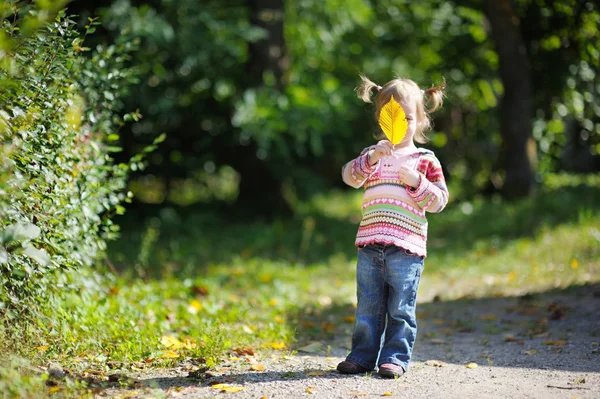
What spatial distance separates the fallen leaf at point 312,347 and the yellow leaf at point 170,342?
790 mm

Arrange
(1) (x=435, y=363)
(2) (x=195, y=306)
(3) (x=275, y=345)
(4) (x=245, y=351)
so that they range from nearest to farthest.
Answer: (1) (x=435, y=363)
(4) (x=245, y=351)
(3) (x=275, y=345)
(2) (x=195, y=306)

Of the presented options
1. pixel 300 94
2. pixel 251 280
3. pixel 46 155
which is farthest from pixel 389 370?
pixel 300 94

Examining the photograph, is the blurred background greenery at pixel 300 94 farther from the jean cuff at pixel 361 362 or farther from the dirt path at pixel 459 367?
the jean cuff at pixel 361 362

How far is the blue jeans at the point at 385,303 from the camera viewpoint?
353 centimetres

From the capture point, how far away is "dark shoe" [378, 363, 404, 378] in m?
3.50

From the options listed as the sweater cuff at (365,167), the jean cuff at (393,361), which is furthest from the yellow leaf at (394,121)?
the jean cuff at (393,361)

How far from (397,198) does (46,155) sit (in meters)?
1.84

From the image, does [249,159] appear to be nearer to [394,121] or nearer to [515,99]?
[515,99]

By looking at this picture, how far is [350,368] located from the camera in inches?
142

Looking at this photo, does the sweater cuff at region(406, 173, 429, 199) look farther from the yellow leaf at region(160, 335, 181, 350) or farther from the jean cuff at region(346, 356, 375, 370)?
the yellow leaf at region(160, 335, 181, 350)

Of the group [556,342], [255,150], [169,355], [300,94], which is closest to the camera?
[169,355]

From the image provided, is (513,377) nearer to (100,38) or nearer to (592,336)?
(592,336)

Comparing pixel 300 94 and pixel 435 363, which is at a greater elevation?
pixel 300 94

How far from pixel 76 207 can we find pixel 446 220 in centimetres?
681
